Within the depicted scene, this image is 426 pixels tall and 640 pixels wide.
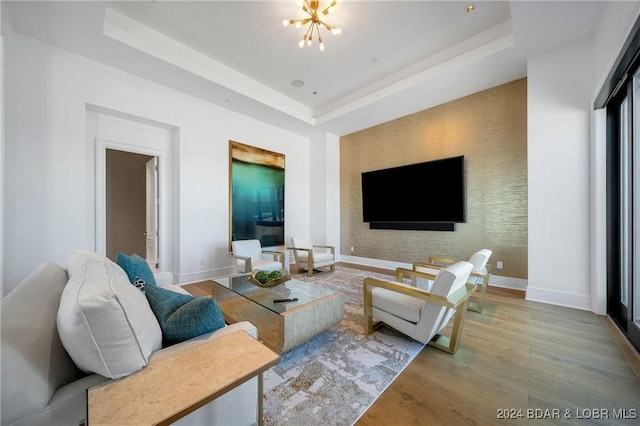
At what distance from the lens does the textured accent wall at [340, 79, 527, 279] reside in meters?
3.78

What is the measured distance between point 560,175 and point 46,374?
15.7ft

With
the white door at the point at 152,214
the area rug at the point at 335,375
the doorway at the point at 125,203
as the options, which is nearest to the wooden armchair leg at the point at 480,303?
the area rug at the point at 335,375

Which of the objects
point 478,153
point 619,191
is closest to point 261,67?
point 478,153

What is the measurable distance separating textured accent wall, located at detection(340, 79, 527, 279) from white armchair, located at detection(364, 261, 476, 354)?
2274 millimetres

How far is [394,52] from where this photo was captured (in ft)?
Answer: 12.0

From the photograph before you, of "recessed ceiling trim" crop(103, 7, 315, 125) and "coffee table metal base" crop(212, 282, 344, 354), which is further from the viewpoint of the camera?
"recessed ceiling trim" crop(103, 7, 315, 125)

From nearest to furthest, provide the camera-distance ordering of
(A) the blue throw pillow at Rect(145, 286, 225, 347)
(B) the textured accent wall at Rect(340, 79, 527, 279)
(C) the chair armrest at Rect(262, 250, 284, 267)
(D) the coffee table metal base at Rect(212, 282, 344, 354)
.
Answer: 1. (A) the blue throw pillow at Rect(145, 286, 225, 347)
2. (D) the coffee table metal base at Rect(212, 282, 344, 354)
3. (B) the textured accent wall at Rect(340, 79, 527, 279)
4. (C) the chair armrest at Rect(262, 250, 284, 267)

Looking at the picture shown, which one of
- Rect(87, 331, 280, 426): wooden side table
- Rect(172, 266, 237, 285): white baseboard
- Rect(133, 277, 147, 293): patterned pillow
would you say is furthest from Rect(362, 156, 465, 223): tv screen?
Rect(133, 277, 147, 293): patterned pillow

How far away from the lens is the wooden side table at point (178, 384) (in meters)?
0.76

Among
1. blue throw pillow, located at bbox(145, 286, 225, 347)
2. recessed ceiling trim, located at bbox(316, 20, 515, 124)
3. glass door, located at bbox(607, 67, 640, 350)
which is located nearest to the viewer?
blue throw pillow, located at bbox(145, 286, 225, 347)

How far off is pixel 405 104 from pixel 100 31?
14.9 ft

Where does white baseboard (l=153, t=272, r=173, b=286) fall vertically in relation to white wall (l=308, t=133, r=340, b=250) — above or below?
below

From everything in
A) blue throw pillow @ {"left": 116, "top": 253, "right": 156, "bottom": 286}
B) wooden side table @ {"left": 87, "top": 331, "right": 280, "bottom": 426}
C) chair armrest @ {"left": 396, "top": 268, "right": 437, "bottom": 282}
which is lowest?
chair armrest @ {"left": 396, "top": 268, "right": 437, "bottom": 282}

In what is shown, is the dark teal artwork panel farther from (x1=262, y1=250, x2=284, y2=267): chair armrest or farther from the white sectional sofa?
the white sectional sofa
